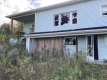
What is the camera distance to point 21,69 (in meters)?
4.34

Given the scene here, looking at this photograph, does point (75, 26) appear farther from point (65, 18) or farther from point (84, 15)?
point (65, 18)

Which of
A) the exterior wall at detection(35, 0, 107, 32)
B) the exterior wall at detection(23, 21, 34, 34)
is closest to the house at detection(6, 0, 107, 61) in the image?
the exterior wall at detection(35, 0, 107, 32)

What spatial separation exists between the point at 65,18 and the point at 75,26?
6.60ft

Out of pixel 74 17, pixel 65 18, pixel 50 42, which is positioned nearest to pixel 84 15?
pixel 74 17

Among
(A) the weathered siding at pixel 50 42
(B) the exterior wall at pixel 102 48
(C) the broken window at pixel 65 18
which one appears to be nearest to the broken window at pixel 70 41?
(A) the weathered siding at pixel 50 42

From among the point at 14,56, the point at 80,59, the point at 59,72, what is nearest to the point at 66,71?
the point at 59,72

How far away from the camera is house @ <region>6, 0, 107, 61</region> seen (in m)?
12.5

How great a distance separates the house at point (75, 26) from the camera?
12.5m

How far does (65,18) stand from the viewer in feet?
52.3

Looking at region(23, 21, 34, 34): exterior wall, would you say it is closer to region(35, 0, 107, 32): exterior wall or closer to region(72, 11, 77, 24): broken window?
region(35, 0, 107, 32): exterior wall

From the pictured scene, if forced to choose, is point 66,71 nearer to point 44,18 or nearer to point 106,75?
point 106,75

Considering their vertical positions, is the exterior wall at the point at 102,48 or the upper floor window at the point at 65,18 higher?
the upper floor window at the point at 65,18

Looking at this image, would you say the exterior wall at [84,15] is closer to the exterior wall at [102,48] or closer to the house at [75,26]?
the house at [75,26]

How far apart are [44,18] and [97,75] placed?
1397cm
